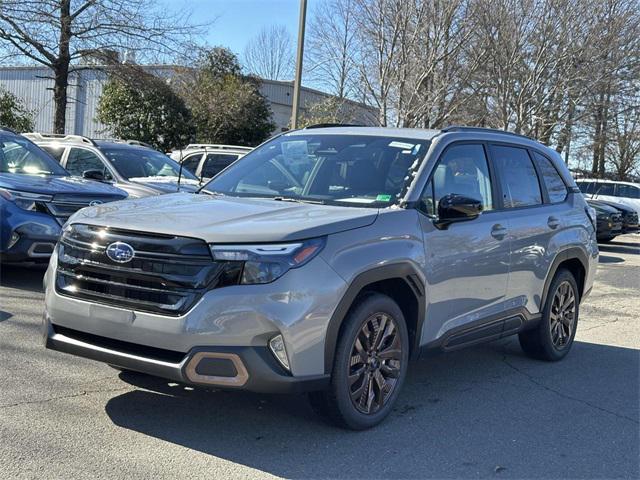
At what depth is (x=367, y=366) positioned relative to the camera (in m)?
4.29

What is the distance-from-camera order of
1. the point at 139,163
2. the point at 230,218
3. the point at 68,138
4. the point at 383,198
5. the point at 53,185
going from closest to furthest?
1. the point at 230,218
2. the point at 383,198
3. the point at 53,185
4. the point at 139,163
5. the point at 68,138

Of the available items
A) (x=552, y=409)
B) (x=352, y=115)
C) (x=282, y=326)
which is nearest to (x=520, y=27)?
(x=352, y=115)

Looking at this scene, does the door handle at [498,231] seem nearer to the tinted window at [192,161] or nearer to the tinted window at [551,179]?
the tinted window at [551,179]

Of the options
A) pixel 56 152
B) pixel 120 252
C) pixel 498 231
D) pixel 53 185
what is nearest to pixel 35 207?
pixel 53 185

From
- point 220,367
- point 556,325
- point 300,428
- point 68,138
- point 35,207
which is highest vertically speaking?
point 68,138

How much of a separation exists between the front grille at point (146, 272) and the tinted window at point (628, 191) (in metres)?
23.6

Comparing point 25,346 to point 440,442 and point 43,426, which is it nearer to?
point 43,426

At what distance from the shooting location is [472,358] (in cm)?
644

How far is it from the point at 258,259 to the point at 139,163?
7.90m

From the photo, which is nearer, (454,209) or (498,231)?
(454,209)

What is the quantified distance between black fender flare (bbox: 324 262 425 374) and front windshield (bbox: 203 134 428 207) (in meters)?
0.50

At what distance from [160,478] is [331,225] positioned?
158 centimetres

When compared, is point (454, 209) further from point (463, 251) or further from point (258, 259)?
point (258, 259)

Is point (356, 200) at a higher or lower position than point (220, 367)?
higher
